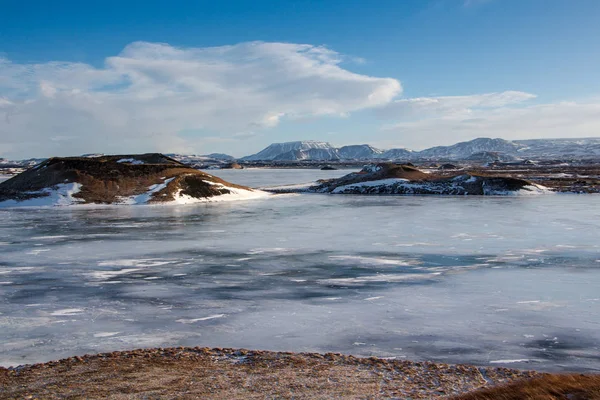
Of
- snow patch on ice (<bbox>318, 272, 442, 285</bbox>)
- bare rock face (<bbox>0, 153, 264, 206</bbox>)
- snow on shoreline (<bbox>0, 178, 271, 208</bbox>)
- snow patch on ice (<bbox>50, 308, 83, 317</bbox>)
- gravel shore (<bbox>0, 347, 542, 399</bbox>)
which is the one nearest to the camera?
gravel shore (<bbox>0, 347, 542, 399</bbox>)

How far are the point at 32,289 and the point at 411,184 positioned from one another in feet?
133

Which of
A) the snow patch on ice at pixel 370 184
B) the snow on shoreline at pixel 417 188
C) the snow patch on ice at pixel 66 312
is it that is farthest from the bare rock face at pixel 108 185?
the snow patch on ice at pixel 66 312

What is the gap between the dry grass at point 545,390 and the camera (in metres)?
5.35

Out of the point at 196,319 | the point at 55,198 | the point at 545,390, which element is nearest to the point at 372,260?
the point at 196,319

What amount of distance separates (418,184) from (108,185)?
27788 millimetres

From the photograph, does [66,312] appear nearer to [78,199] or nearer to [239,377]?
[239,377]

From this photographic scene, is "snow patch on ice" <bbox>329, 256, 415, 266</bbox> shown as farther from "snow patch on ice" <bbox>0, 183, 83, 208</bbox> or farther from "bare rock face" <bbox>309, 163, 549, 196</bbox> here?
"bare rock face" <bbox>309, 163, 549, 196</bbox>

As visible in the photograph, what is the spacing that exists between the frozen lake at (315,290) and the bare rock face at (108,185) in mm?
13315

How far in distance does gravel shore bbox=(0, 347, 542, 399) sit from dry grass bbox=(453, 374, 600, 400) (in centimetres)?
53

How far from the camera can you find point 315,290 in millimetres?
11578

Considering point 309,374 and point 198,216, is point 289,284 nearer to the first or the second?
point 309,374

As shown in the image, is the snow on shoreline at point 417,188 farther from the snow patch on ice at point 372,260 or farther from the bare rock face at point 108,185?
the snow patch on ice at point 372,260

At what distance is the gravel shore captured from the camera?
20.0 ft

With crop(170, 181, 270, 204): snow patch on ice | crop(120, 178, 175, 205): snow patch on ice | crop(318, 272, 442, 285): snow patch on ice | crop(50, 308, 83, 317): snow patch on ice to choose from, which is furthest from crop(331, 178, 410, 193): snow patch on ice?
crop(50, 308, 83, 317): snow patch on ice
